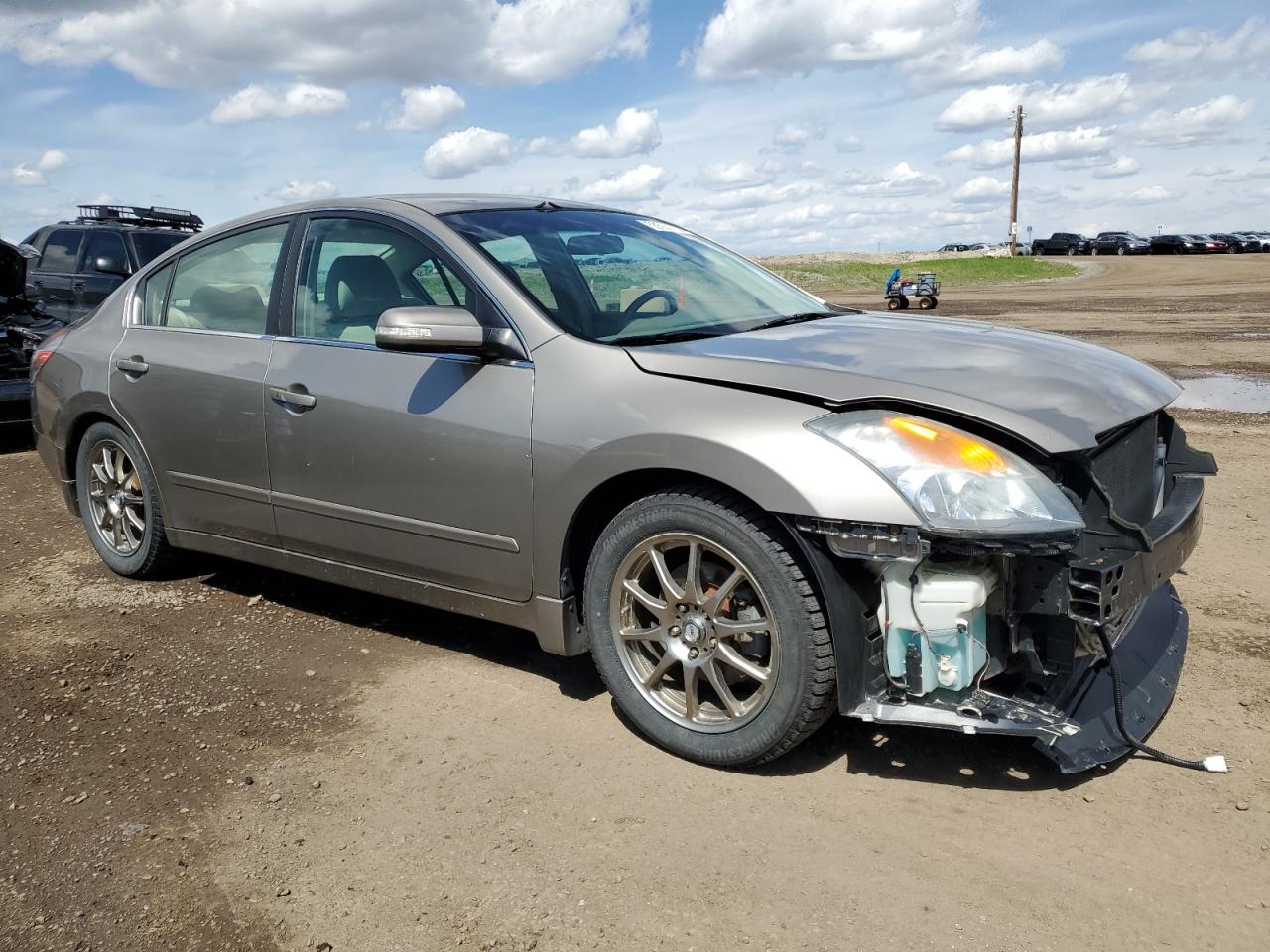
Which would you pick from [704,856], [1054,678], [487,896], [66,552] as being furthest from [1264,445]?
[66,552]

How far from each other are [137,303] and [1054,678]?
4.25 metres

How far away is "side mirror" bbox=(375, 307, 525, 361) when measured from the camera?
3.53 m

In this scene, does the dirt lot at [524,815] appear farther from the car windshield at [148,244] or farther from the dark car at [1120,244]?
the dark car at [1120,244]

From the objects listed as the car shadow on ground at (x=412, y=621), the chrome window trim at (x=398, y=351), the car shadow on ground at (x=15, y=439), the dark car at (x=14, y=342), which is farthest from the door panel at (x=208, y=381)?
the dark car at (x=14, y=342)

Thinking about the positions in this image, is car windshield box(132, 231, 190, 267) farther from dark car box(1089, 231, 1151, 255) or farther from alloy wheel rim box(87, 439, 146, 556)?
dark car box(1089, 231, 1151, 255)

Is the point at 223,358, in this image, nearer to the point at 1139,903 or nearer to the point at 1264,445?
the point at 1139,903

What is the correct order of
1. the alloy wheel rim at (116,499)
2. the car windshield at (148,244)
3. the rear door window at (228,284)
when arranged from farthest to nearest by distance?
the car windshield at (148,244), the alloy wheel rim at (116,499), the rear door window at (228,284)

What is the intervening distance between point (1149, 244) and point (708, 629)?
6858 centimetres

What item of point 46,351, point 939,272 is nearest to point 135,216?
point 46,351

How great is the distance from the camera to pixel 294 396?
13.9 ft

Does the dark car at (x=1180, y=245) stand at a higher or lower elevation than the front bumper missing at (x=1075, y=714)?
higher

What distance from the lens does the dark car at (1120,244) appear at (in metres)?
64.0

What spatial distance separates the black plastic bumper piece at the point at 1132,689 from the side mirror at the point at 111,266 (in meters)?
10.3

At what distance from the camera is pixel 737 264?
15.7 ft
